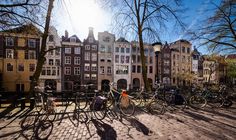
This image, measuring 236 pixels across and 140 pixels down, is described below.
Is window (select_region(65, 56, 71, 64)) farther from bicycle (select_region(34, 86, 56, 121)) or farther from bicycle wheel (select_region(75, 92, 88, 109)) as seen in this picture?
bicycle (select_region(34, 86, 56, 121))

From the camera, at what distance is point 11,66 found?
34.8 meters

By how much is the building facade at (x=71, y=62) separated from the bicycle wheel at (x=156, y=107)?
2976 cm

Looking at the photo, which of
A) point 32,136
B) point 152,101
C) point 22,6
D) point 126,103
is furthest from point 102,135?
point 22,6

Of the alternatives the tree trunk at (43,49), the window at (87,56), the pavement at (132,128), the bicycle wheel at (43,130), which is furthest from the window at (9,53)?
the bicycle wheel at (43,130)

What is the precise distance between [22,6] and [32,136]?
25.0ft

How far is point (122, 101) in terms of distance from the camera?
790cm

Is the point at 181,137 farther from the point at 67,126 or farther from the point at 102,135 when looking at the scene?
the point at 67,126

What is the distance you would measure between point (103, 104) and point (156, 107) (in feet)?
10.1

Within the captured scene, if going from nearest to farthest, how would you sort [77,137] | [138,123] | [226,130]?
1. [77,137]
2. [226,130]
3. [138,123]

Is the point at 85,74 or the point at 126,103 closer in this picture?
the point at 126,103

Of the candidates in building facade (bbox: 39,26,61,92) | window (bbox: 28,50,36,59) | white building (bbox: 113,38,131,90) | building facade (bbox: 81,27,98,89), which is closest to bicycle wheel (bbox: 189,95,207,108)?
building facade (bbox: 81,27,98,89)

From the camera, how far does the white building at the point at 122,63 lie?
41700mm

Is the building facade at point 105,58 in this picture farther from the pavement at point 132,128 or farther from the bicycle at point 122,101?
the pavement at point 132,128

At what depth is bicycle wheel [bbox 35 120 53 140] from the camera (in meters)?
5.29
